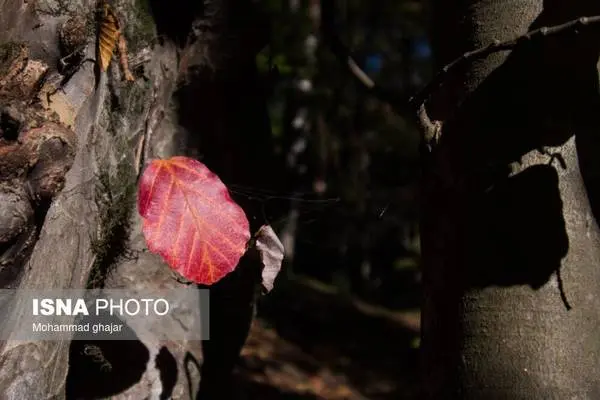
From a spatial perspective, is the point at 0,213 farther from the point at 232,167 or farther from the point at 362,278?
the point at 362,278

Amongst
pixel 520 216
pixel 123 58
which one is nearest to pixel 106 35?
pixel 123 58

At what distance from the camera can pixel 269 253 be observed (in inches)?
72.3

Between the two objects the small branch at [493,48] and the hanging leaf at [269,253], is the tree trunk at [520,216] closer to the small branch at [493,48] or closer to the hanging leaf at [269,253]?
the small branch at [493,48]

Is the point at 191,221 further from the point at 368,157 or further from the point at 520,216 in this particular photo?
the point at 368,157

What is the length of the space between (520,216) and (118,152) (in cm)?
92

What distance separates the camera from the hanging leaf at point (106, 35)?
171 cm

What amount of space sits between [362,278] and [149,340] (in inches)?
207

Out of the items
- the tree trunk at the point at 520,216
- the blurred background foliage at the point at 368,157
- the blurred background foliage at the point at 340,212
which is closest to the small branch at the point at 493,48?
the tree trunk at the point at 520,216

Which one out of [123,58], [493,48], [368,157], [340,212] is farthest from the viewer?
[368,157]

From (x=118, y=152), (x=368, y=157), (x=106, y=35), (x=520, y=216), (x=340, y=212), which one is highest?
(x=368, y=157)

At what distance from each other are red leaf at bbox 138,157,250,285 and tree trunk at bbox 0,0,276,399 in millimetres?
170

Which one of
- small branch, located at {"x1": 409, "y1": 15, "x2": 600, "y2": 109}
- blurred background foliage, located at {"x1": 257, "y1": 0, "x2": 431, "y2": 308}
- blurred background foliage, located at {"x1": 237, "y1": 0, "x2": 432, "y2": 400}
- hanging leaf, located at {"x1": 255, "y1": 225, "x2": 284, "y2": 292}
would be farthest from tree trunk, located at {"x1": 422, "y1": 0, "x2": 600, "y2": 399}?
blurred background foliage, located at {"x1": 257, "y1": 0, "x2": 431, "y2": 308}

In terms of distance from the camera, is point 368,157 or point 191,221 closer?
point 191,221

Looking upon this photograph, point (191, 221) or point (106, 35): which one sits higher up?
point (106, 35)
